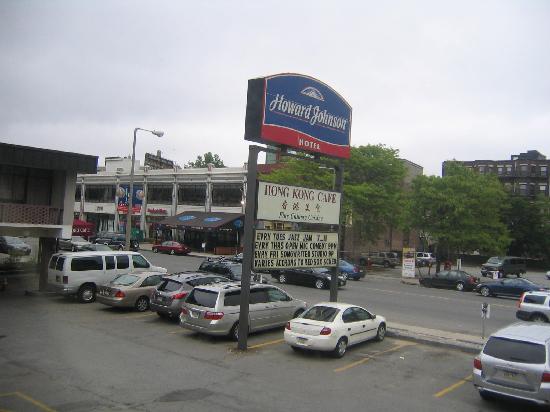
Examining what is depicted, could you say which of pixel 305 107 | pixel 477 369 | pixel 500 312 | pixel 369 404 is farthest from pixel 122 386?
pixel 500 312

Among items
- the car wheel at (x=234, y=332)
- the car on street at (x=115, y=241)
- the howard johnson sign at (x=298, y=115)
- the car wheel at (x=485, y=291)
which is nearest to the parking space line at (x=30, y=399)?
the car wheel at (x=234, y=332)

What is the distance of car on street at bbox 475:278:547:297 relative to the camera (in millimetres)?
31281

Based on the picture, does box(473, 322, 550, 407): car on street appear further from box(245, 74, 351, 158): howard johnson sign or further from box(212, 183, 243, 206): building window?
box(212, 183, 243, 206): building window

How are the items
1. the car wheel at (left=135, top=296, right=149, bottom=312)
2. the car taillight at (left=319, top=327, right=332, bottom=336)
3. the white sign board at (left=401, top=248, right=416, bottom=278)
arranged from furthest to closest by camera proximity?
the white sign board at (left=401, top=248, right=416, bottom=278), the car wheel at (left=135, top=296, right=149, bottom=312), the car taillight at (left=319, top=327, right=332, bottom=336)

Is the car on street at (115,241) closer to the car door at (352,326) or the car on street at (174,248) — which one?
the car on street at (174,248)

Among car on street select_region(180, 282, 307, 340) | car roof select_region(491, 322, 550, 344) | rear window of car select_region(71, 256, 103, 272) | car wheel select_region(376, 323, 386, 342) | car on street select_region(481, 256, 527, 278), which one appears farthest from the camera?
car on street select_region(481, 256, 527, 278)

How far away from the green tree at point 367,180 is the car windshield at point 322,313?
3328 cm

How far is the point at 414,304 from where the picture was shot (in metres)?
26.2

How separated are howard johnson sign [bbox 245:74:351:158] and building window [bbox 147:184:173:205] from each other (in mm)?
50914

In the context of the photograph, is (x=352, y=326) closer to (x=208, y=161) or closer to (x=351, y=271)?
(x=351, y=271)

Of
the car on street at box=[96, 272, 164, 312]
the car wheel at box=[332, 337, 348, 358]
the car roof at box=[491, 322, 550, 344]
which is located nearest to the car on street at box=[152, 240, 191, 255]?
the car on street at box=[96, 272, 164, 312]

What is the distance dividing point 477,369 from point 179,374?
20.9ft

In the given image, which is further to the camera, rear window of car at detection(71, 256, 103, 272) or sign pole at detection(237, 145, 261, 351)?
rear window of car at detection(71, 256, 103, 272)

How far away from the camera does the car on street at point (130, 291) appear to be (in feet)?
63.1
